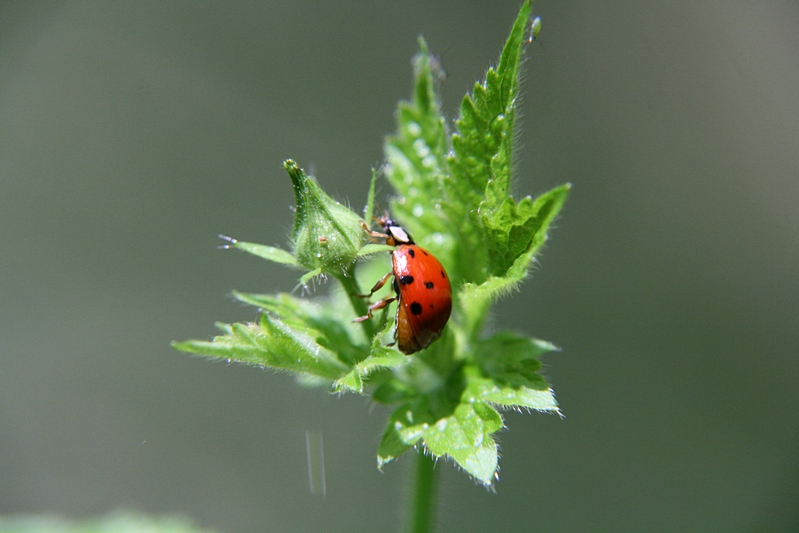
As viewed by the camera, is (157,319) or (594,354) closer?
(594,354)

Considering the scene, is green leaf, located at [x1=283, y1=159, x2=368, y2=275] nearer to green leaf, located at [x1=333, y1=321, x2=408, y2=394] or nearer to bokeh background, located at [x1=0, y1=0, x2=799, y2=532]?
green leaf, located at [x1=333, y1=321, x2=408, y2=394]

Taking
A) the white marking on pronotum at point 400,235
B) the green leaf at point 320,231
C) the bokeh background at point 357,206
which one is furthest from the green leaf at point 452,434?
the bokeh background at point 357,206

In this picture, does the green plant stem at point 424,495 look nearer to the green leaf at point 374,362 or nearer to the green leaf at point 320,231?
the green leaf at point 374,362

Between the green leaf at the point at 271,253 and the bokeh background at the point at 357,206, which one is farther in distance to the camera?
the bokeh background at the point at 357,206

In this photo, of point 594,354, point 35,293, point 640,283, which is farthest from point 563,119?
point 35,293

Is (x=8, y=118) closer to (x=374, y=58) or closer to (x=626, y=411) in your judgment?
(x=374, y=58)

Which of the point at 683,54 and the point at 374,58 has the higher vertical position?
the point at 374,58
